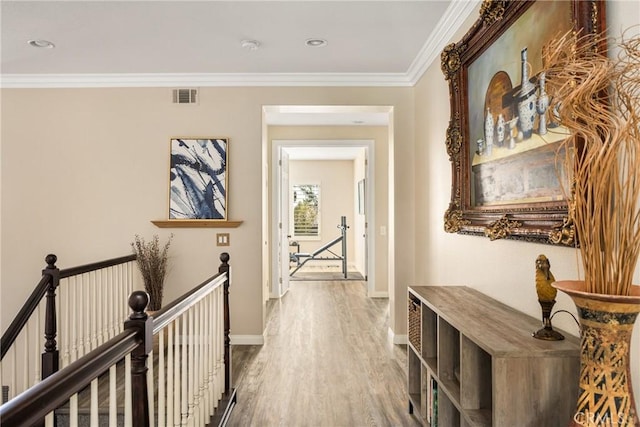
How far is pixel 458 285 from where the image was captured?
8.60 ft

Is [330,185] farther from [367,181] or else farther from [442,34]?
[442,34]

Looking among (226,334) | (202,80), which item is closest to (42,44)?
(202,80)

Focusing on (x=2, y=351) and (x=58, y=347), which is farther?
(x=58, y=347)

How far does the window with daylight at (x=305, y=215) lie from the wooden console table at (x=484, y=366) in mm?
6917

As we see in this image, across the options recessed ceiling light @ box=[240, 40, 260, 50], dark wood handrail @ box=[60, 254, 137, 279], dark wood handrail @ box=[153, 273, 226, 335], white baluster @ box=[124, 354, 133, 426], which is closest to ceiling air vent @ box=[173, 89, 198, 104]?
recessed ceiling light @ box=[240, 40, 260, 50]

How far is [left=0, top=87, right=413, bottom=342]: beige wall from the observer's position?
3840mm

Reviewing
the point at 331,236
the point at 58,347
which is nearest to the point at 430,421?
the point at 58,347

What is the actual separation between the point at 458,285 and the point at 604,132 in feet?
5.47

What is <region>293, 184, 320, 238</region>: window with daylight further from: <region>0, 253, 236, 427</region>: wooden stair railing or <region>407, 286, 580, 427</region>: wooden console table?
<region>407, 286, 580, 427</region>: wooden console table

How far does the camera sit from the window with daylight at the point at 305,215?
939 cm

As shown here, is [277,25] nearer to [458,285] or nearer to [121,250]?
[458,285]

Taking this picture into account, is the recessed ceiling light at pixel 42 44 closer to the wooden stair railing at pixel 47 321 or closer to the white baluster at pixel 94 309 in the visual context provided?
the wooden stair railing at pixel 47 321

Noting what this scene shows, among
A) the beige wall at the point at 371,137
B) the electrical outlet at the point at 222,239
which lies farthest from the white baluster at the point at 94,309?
the beige wall at the point at 371,137

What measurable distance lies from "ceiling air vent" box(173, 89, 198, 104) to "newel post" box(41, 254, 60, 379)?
6.09ft
